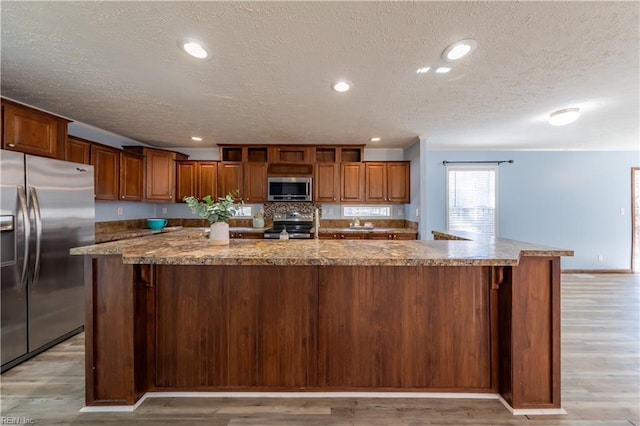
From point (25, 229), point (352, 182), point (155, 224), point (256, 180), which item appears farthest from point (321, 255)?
point (155, 224)

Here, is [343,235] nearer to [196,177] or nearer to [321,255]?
[196,177]

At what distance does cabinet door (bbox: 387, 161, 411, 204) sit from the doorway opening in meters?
4.32

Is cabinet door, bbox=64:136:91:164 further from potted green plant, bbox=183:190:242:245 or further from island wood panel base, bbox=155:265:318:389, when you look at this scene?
island wood panel base, bbox=155:265:318:389

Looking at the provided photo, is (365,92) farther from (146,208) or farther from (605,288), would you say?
(605,288)

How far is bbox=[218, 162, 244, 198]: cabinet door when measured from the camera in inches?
186

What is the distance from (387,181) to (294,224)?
5.88 feet

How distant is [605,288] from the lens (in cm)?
423

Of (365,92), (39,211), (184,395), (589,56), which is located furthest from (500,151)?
(39,211)

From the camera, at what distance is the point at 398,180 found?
4738 millimetres

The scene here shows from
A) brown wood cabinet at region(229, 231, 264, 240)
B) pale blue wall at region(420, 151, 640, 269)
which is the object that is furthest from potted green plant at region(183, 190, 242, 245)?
pale blue wall at region(420, 151, 640, 269)

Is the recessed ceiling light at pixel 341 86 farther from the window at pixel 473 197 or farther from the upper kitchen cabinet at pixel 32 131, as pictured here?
the window at pixel 473 197

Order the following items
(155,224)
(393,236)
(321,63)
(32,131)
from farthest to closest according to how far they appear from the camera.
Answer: (155,224)
(393,236)
(32,131)
(321,63)

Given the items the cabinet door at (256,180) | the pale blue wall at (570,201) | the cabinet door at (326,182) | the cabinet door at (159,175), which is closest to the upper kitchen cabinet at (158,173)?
the cabinet door at (159,175)

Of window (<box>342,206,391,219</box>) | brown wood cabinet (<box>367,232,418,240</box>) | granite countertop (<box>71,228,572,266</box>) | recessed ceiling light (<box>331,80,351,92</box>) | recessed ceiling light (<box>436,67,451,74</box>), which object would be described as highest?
recessed ceiling light (<box>331,80,351,92</box>)
